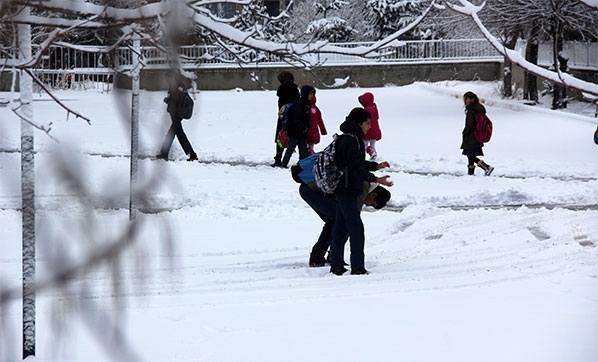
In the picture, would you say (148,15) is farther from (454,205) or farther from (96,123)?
(96,123)

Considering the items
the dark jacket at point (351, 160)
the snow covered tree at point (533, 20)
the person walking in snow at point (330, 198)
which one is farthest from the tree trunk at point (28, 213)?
the snow covered tree at point (533, 20)

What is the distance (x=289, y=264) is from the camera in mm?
10633

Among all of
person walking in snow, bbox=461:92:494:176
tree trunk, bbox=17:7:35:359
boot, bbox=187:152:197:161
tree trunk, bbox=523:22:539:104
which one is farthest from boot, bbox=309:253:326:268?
tree trunk, bbox=523:22:539:104

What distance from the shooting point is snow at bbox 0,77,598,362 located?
11.6 ft

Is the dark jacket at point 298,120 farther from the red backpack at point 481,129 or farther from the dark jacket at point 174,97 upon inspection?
the dark jacket at point 174,97

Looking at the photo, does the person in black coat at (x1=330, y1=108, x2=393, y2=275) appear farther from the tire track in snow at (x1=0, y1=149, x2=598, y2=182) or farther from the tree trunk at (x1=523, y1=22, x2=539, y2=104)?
the tree trunk at (x1=523, y1=22, x2=539, y2=104)

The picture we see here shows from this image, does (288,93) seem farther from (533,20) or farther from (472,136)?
(533,20)

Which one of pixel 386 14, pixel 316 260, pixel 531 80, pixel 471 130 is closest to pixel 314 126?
pixel 471 130

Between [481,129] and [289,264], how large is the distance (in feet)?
23.2

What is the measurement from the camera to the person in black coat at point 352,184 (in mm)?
9305

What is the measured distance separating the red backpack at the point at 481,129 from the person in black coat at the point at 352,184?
7.32m

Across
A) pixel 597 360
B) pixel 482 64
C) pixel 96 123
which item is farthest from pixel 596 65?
pixel 597 360

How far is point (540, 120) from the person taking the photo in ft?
90.1

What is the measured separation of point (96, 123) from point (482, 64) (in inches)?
955
